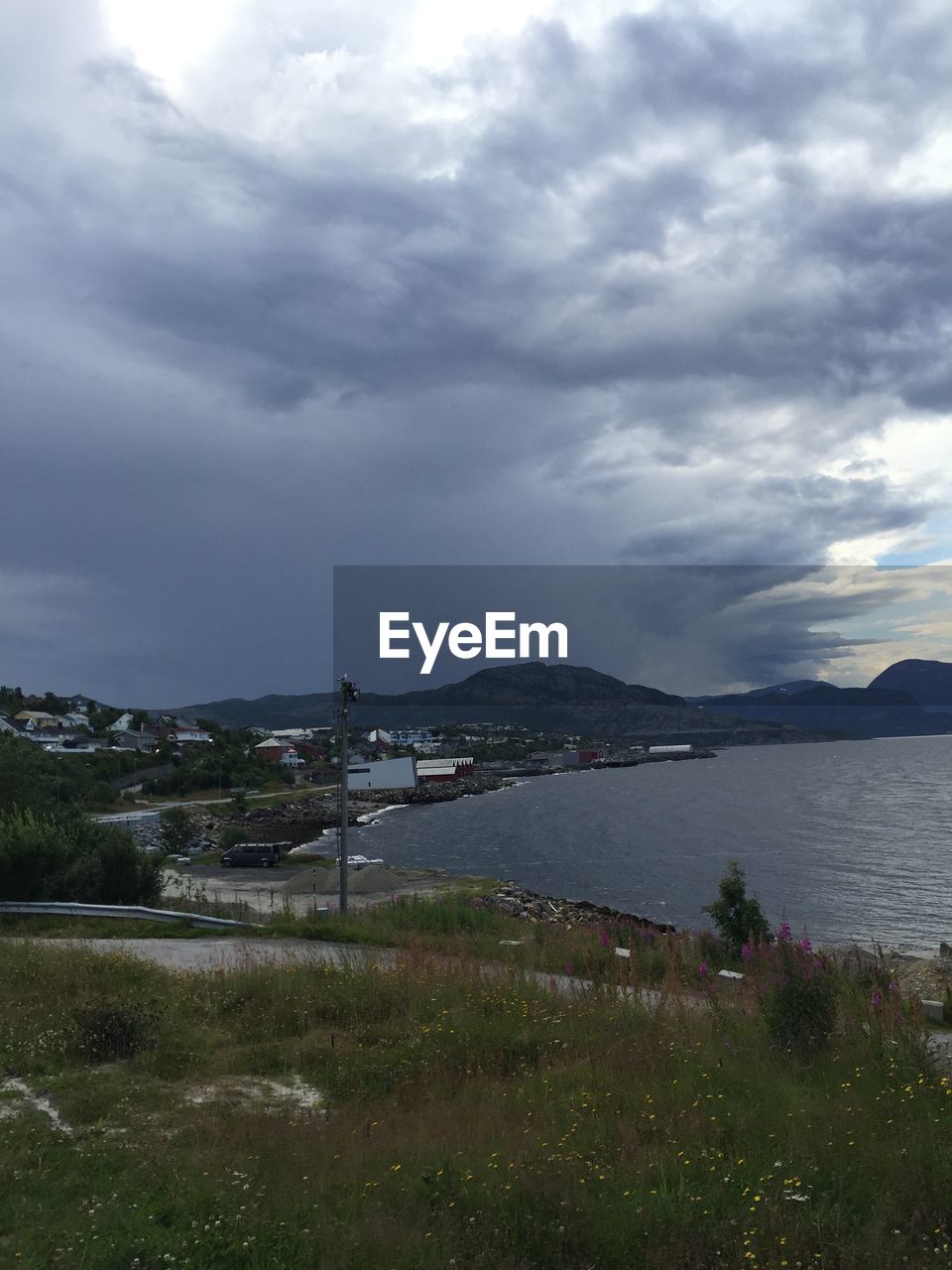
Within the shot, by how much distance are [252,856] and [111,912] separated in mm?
41470

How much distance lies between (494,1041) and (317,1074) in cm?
165

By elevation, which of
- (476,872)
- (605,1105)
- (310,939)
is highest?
(605,1105)

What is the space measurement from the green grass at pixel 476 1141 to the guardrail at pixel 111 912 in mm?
8214

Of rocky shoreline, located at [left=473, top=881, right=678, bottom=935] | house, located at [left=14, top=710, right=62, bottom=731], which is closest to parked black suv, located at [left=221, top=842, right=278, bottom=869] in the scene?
rocky shoreline, located at [left=473, top=881, right=678, bottom=935]

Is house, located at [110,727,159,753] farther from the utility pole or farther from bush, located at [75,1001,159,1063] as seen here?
bush, located at [75,1001,159,1063]

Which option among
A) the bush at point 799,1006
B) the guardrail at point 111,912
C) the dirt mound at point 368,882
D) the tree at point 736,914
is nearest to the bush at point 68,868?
the guardrail at point 111,912

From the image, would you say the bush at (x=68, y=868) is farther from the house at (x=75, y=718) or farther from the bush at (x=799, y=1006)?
the house at (x=75, y=718)

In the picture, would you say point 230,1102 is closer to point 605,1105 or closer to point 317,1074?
point 317,1074

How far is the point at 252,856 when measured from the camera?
59.7m

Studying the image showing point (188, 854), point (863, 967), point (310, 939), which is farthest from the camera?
point (188, 854)

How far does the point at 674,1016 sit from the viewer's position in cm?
960

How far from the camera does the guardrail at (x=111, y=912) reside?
1850 centimetres

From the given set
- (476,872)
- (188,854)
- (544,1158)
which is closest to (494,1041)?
(544,1158)

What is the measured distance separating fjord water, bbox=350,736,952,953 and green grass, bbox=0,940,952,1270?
64.9 feet
